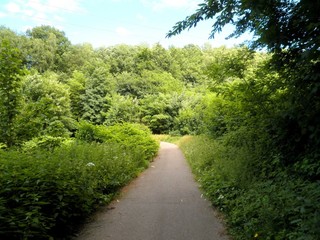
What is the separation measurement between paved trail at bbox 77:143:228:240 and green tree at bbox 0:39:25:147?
10.9 ft

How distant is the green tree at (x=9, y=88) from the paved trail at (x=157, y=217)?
3323 millimetres

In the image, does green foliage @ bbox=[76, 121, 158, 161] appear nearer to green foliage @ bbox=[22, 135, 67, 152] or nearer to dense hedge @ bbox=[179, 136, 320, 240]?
green foliage @ bbox=[22, 135, 67, 152]

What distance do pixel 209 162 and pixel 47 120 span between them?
7485 millimetres

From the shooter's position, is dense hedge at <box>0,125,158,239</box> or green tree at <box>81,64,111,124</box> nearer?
dense hedge at <box>0,125,158,239</box>

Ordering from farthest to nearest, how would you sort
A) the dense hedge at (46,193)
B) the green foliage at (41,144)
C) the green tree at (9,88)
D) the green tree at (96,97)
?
the green tree at (96,97) < the green foliage at (41,144) < the green tree at (9,88) < the dense hedge at (46,193)

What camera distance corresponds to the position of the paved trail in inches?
217

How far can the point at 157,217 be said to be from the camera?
6555 millimetres

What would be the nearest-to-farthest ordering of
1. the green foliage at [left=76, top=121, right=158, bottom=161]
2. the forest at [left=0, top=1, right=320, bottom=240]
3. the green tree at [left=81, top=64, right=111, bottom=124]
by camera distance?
the forest at [left=0, top=1, right=320, bottom=240], the green foliage at [left=76, top=121, right=158, bottom=161], the green tree at [left=81, top=64, right=111, bottom=124]

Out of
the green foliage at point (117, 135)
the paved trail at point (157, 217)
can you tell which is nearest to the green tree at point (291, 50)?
the paved trail at point (157, 217)

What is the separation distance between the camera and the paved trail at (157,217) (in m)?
5.50

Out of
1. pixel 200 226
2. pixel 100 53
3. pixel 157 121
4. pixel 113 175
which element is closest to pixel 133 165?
pixel 113 175

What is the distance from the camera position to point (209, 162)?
12.3 m

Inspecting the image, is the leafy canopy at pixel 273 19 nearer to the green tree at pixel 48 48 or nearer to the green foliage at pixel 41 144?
the green foliage at pixel 41 144

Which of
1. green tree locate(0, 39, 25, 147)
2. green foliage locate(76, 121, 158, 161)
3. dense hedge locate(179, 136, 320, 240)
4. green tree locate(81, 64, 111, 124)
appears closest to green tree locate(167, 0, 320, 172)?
dense hedge locate(179, 136, 320, 240)
